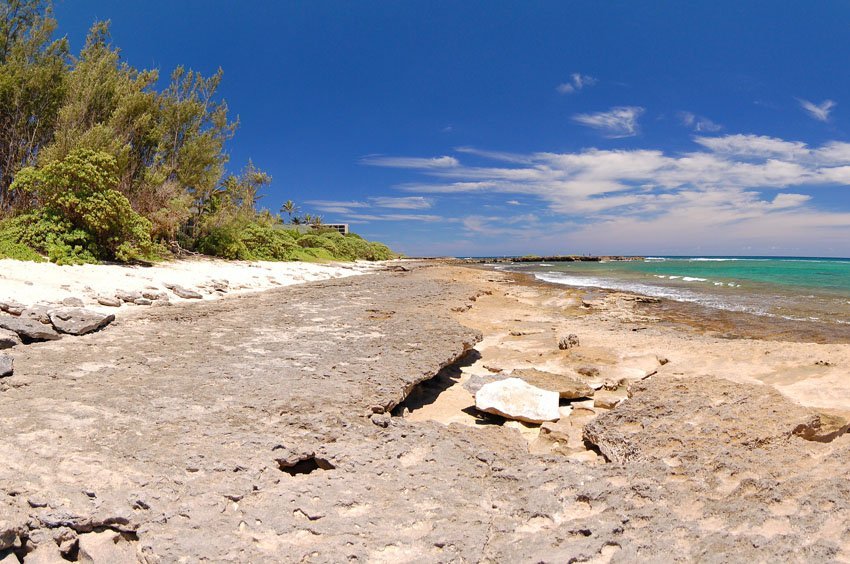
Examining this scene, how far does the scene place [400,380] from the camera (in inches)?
189

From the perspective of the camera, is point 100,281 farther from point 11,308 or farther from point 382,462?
point 382,462

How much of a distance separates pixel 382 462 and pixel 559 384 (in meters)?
3.07

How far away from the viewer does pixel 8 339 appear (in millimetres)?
5371

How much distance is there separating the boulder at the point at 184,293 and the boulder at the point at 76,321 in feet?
16.3

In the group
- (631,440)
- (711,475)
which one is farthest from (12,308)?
(711,475)

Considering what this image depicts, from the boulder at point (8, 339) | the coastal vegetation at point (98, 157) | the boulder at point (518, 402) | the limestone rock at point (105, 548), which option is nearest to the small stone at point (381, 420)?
the boulder at point (518, 402)

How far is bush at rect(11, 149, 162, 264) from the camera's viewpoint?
13602mm

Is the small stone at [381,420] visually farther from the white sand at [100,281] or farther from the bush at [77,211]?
the bush at [77,211]

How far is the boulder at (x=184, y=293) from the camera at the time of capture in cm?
1170

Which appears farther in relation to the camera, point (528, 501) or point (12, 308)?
point (12, 308)

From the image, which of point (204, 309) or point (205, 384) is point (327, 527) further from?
point (204, 309)

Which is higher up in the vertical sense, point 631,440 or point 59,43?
point 59,43

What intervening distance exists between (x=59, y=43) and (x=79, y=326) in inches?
757

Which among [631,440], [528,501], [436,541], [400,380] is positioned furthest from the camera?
[400,380]
